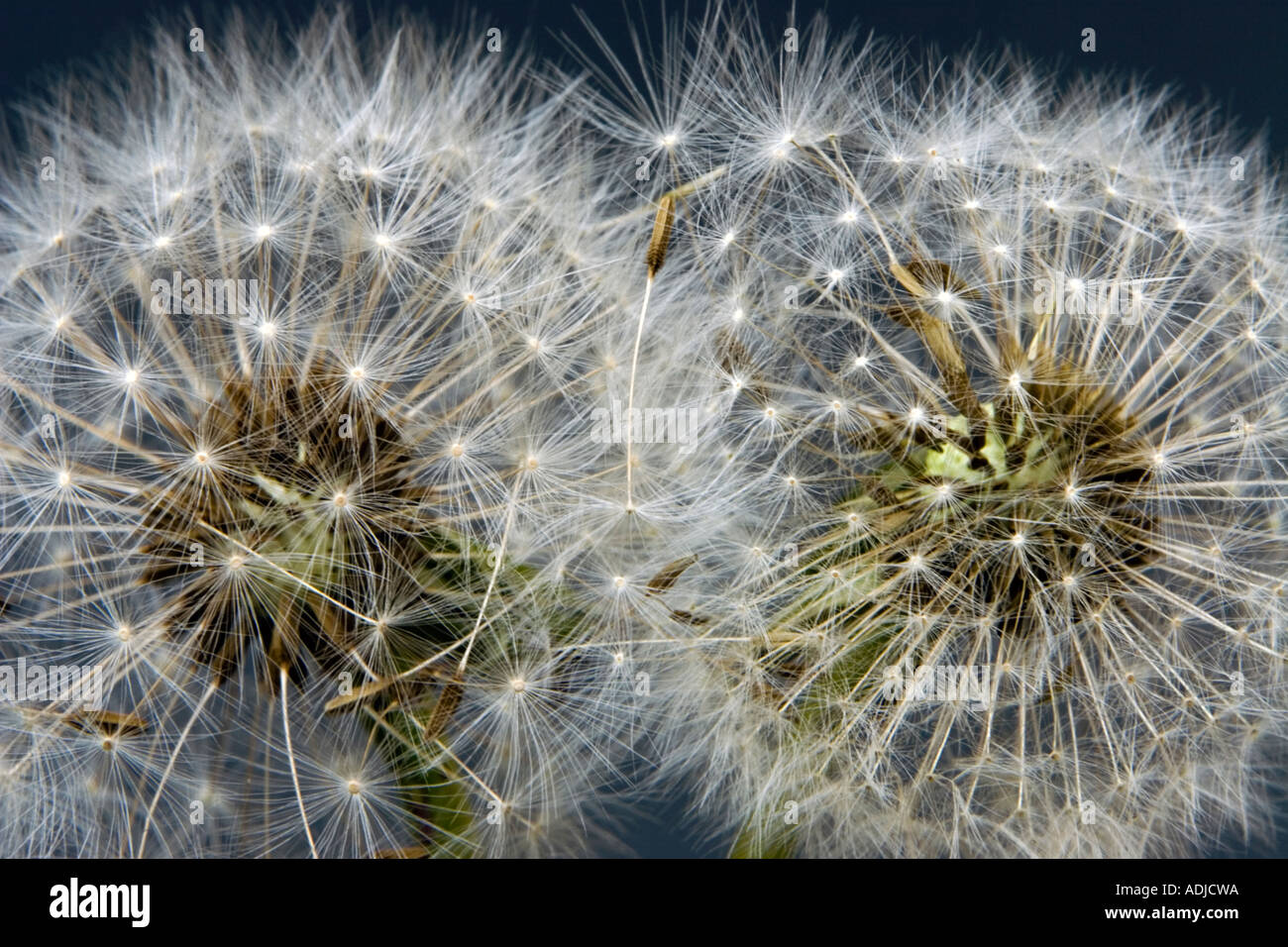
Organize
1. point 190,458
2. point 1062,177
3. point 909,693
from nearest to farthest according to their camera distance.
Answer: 1. point 190,458
2. point 909,693
3. point 1062,177

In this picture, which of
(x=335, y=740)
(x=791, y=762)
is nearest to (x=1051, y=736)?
(x=791, y=762)

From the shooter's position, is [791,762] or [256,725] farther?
[791,762]

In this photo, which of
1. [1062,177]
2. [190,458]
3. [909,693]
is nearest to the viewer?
[190,458]

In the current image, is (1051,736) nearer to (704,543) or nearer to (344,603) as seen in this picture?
(704,543)

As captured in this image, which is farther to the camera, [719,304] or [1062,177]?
[1062,177]

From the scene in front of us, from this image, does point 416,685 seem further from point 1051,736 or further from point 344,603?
point 1051,736

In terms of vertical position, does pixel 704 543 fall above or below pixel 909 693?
above

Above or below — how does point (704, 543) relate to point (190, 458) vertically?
below

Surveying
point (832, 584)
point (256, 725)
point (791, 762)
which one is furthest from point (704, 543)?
point (256, 725)
